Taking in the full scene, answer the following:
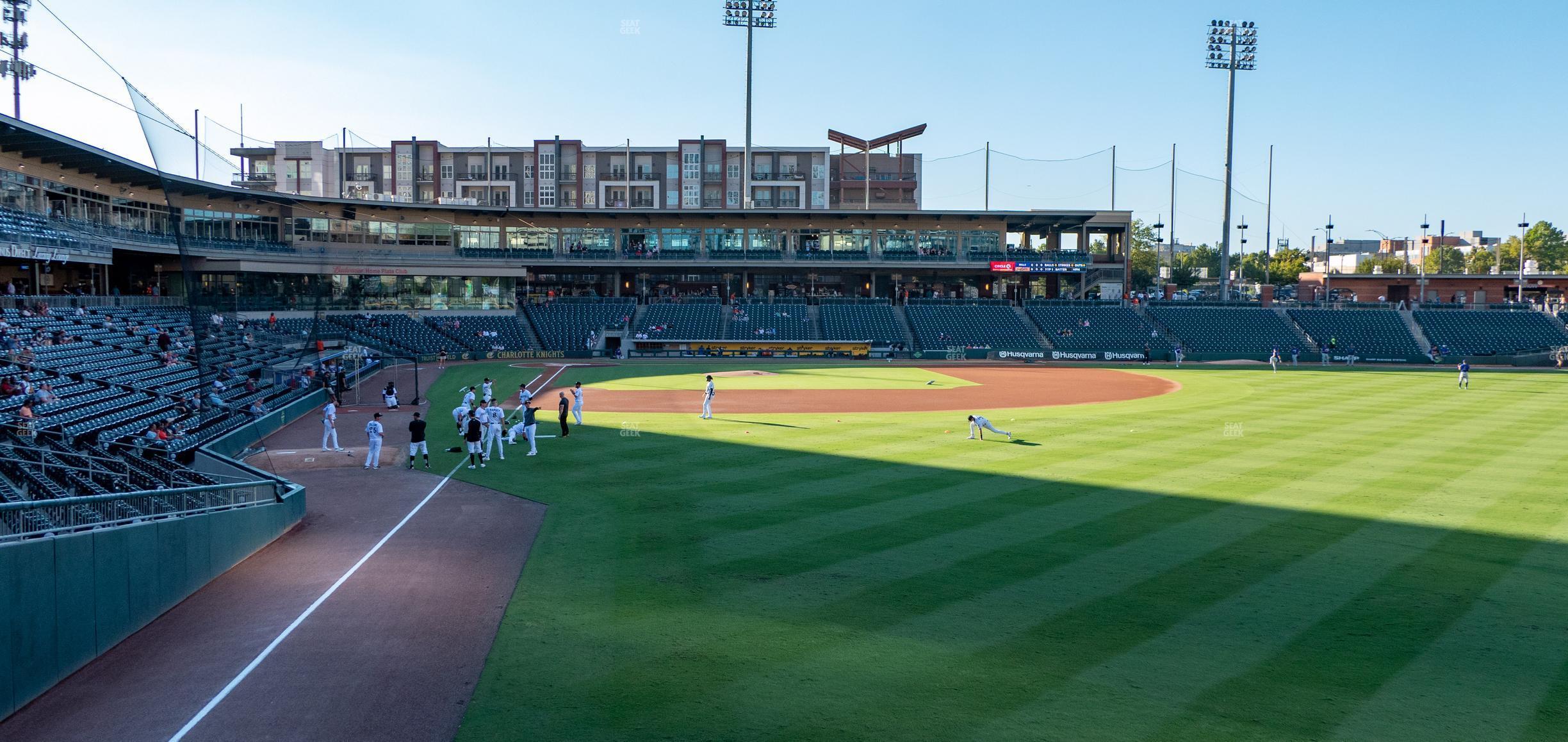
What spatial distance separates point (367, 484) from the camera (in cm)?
2095

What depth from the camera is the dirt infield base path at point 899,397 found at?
3628cm

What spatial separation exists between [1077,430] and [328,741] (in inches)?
976

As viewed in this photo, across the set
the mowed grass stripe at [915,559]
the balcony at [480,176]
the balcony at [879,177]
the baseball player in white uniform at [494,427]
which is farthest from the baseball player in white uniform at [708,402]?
the balcony at [879,177]

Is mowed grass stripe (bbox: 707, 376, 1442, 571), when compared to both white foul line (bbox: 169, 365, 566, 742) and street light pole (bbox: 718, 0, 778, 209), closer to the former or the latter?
white foul line (bbox: 169, 365, 566, 742)

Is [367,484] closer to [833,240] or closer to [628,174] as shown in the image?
[833,240]

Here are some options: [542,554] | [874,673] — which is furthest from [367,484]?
[874,673]

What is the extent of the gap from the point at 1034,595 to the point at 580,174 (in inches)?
3519

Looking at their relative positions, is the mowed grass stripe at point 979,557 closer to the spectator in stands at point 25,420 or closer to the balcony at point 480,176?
the spectator in stands at point 25,420

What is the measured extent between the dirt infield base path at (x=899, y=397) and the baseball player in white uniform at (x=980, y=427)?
7.59 metres

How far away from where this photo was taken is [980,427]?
26.9 metres

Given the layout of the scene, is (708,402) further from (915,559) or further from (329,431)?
(915,559)

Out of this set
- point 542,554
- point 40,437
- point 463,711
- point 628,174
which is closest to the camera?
point 463,711

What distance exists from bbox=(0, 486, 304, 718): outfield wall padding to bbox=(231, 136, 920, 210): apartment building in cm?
8312

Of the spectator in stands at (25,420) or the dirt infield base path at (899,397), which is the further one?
the dirt infield base path at (899,397)
